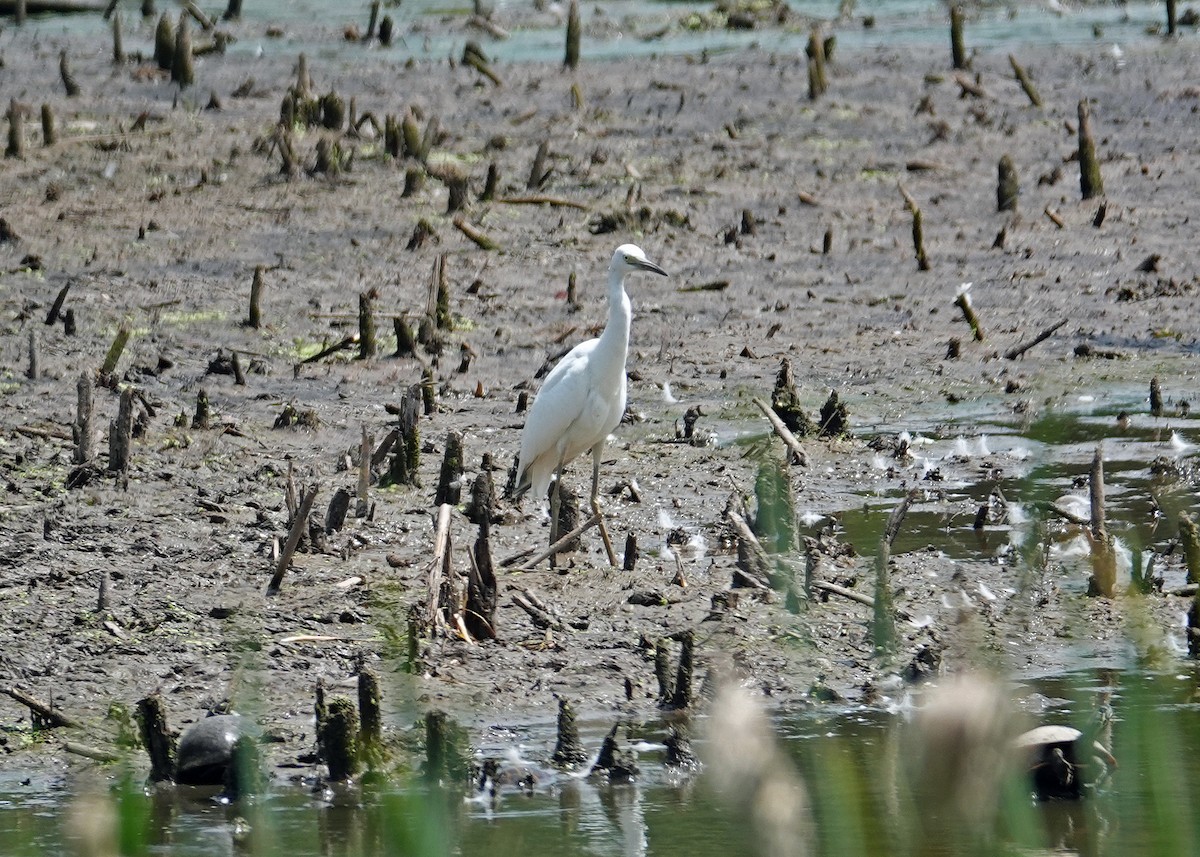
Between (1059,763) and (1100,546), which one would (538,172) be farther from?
(1059,763)

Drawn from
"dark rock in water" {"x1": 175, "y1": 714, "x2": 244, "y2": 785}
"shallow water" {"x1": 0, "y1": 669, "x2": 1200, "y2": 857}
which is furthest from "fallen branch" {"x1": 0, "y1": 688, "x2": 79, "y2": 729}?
"dark rock in water" {"x1": 175, "y1": 714, "x2": 244, "y2": 785}

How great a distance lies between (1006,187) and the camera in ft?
45.1

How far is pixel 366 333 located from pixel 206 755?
18.0 ft

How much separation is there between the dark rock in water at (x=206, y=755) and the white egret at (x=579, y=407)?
2.69 metres

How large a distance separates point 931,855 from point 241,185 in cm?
1106

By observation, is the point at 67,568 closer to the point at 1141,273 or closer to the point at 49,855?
the point at 49,855

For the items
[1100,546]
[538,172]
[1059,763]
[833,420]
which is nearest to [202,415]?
[833,420]

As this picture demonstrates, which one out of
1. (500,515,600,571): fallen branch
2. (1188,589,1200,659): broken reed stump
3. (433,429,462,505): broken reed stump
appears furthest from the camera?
(433,429,462,505): broken reed stump

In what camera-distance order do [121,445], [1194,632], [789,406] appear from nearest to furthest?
1. [1194,632]
2. [121,445]
3. [789,406]

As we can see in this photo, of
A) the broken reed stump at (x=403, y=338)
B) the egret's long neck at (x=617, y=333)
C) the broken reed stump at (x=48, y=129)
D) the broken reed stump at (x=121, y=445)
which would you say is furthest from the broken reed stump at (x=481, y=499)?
the broken reed stump at (x=48, y=129)

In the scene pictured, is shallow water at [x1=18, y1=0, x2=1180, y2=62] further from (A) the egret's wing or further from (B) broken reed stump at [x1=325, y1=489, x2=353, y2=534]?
(B) broken reed stump at [x1=325, y1=489, x2=353, y2=534]

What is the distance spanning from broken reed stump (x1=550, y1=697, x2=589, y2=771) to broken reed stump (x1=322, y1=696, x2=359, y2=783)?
0.59 m

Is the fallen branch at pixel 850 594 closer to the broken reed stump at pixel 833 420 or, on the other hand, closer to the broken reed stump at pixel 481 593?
the broken reed stump at pixel 481 593

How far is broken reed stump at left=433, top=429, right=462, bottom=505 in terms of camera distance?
780 cm
